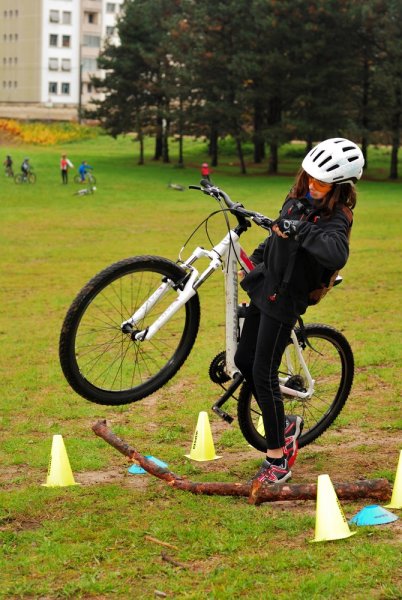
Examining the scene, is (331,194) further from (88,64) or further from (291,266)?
(88,64)

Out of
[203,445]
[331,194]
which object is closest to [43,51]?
[203,445]

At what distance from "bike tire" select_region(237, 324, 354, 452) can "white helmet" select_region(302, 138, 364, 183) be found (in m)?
1.73

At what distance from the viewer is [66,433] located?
8.58 m

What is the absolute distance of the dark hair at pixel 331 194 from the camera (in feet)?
19.8

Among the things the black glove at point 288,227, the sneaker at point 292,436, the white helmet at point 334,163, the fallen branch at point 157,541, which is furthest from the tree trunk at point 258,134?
the fallen branch at point 157,541

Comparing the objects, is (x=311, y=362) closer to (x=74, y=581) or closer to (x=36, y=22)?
(x=74, y=581)

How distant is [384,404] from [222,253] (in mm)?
3169

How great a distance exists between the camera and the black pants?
6.35 metres

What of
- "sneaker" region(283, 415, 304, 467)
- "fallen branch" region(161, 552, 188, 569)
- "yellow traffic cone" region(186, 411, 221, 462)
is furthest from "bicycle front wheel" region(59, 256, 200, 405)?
"fallen branch" region(161, 552, 188, 569)

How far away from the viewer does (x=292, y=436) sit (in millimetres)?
6902

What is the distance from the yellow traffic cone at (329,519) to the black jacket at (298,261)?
3.76ft

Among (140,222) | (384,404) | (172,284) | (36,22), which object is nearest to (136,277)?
(172,284)

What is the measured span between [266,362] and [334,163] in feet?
4.44

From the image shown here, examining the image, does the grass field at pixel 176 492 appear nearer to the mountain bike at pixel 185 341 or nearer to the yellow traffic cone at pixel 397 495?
the yellow traffic cone at pixel 397 495
